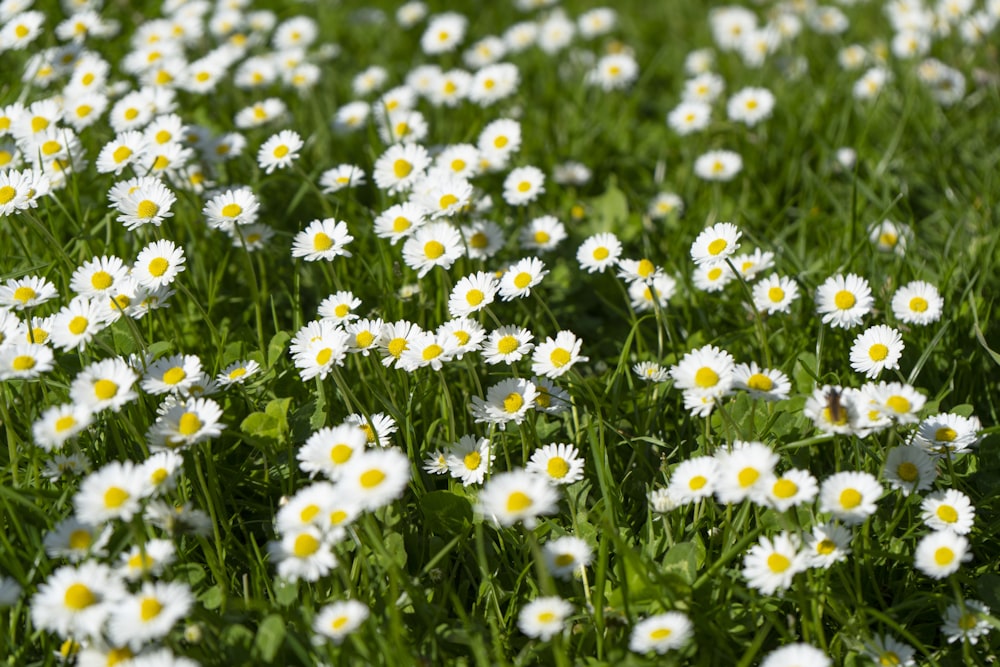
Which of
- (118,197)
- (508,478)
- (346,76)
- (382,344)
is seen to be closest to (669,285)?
(382,344)

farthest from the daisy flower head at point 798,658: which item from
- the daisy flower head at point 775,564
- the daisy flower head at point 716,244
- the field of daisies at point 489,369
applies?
the daisy flower head at point 716,244

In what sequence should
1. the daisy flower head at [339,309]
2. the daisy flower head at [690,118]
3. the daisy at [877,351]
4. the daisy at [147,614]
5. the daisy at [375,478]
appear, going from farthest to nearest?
the daisy flower head at [690,118] < the daisy flower head at [339,309] < the daisy at [877,351] < the daisy at [375,478] < the daisy at [147,614]

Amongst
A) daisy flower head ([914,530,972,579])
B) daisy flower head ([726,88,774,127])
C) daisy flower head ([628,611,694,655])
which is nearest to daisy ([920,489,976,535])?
daisy flower head ([914,530,972,579])

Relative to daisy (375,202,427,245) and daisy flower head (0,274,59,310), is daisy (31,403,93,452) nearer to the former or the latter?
daisy flower head (0,274,59,310)

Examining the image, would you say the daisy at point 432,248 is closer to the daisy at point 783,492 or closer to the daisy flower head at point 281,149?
the daisy flower head at point 281,149

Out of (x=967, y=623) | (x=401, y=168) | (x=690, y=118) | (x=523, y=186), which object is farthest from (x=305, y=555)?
(x=690, y=118)

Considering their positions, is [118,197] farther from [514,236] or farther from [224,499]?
[514,236]
